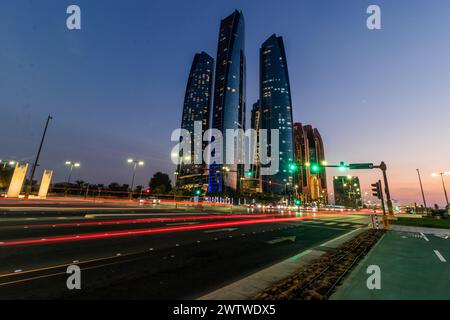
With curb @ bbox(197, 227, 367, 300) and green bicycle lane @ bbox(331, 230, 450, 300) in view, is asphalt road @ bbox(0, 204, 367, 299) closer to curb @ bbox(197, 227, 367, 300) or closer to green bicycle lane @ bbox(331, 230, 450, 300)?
curb @ bbox(197, 227, 367, 300)

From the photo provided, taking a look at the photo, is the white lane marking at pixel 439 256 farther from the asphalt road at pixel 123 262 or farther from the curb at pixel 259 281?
the asphalt road at pixel 123 262

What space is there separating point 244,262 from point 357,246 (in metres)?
6.58

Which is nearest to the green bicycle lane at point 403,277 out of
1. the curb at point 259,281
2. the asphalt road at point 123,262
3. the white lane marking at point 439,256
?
the white lane marking at point 439,256

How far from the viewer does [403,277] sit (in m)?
5.97

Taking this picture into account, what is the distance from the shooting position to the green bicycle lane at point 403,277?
4762 millimetres

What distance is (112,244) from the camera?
29.6 feet

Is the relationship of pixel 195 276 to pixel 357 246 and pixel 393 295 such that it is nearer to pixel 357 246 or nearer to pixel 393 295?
pixel 393 295

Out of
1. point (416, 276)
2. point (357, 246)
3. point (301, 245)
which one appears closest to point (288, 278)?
point (416, 276)

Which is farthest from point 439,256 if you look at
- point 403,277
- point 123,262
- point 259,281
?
point 123,262

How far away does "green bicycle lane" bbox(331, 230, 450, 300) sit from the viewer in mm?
4762

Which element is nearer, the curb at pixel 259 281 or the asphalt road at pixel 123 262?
the curb at pixel 259 281

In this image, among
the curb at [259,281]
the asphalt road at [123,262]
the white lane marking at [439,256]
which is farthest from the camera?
the white lane marking at [439,256]

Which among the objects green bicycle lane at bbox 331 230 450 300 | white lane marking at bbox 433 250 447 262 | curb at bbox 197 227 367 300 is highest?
white lane marking at bbox 433 250 447 262

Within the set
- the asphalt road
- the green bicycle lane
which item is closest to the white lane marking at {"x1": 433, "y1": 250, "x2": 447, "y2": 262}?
the green bicycle lane
